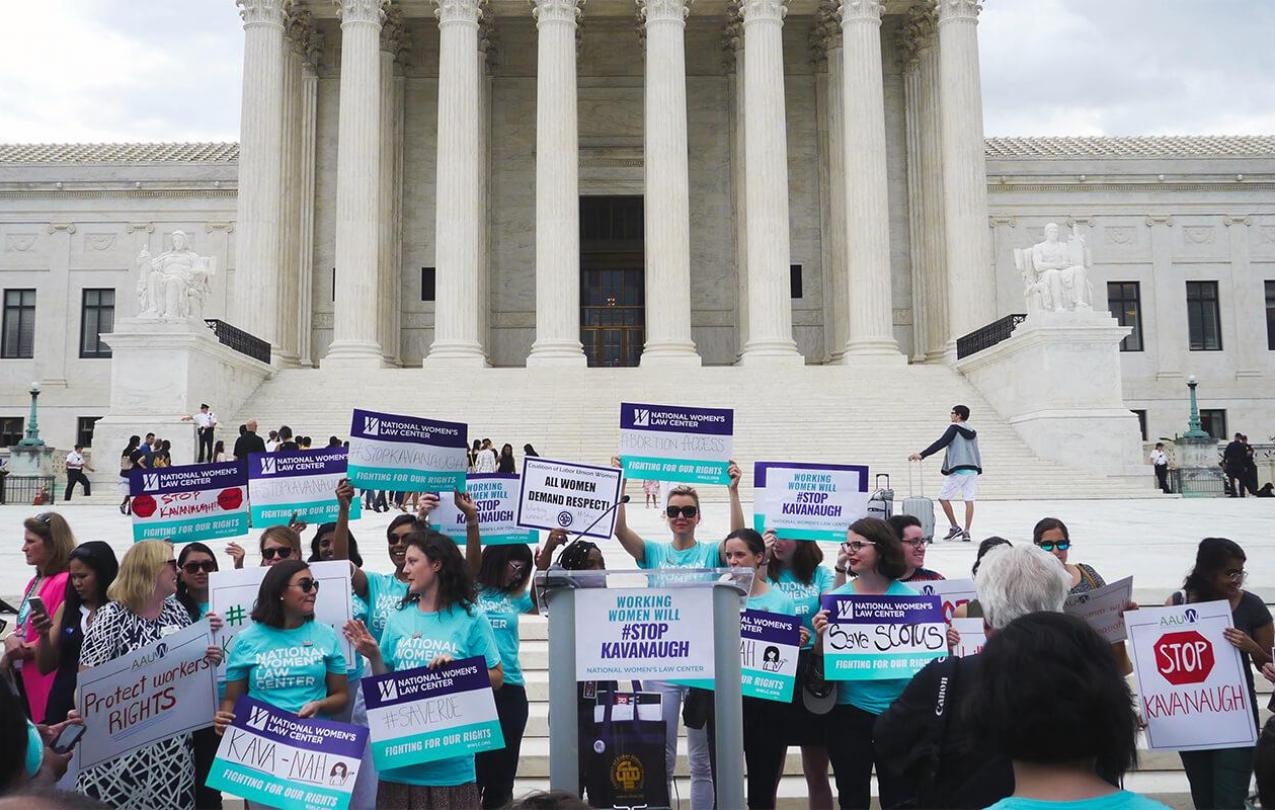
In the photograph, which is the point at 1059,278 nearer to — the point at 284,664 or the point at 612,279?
the point at 612,279

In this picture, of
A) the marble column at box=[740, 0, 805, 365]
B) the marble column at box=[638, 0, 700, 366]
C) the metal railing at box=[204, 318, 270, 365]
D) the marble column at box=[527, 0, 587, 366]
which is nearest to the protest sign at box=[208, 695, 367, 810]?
the metal railing at box=[204, 318, 270, 365]

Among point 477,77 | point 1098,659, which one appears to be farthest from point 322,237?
point 1098,659

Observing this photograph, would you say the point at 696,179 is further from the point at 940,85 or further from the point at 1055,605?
the point at 1055,605

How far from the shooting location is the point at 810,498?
25.5 feet

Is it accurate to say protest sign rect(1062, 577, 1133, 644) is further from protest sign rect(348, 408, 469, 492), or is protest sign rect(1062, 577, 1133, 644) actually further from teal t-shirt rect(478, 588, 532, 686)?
protest sign rect(348, 408, 469, 492)

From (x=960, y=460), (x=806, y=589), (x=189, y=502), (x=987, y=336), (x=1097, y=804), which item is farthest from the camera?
(x=987, y=336)

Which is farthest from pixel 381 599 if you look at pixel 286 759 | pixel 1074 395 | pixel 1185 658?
pixel 1074 395

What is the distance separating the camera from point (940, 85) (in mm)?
37375

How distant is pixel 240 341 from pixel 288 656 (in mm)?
27927

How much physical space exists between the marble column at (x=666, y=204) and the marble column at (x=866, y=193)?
5.09 metres

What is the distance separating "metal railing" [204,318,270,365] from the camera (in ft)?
99.1

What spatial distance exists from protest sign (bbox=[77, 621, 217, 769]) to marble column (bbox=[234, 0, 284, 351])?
→ 1195 inches

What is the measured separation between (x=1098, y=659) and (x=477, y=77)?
34847 mm

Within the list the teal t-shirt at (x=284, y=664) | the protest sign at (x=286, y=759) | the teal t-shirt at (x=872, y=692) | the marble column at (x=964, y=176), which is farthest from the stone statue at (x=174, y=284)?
the teal t-shirt at (x=872, y=692)
